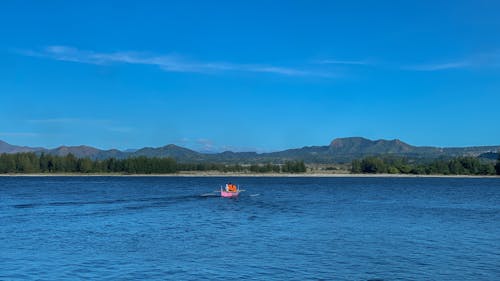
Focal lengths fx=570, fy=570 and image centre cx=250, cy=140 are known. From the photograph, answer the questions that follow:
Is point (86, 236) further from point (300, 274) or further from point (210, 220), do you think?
point (300, 274)

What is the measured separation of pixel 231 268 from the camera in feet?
108

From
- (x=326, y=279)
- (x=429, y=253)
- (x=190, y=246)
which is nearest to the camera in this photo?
(x=326, y=279)

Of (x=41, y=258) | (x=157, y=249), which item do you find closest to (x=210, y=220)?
(x=157, y=249)

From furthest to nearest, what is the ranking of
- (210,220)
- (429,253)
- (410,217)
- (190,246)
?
(410,217) < (210,220) < (190,246) < (429,253)

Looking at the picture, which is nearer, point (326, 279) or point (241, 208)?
point (326, 279)

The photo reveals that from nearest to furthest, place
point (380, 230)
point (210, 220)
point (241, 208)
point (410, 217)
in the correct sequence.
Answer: point (380, 230) → point (210, 220) → point (410, 217) → point (241, 208)

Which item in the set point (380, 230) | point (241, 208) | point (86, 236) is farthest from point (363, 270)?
point (241, 208)

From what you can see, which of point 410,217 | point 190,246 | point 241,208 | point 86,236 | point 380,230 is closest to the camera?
point 190,246

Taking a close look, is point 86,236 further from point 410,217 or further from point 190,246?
point 410,217

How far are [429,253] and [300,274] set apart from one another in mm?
11657

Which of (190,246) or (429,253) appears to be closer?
(429,253)

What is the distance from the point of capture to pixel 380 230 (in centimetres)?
5100

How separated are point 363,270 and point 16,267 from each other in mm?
19823

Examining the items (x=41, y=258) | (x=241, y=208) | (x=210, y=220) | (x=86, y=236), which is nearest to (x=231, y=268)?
(x=41, y=258)
